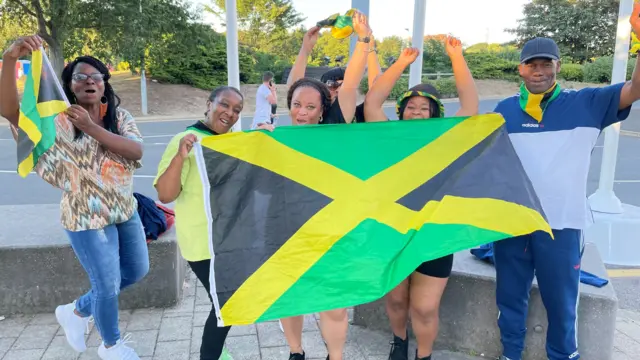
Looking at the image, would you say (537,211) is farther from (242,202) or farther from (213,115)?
(213,115)

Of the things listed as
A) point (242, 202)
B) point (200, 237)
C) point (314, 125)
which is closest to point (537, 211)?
point (314, 125)

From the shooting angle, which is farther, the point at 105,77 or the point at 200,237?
the point at 105,77

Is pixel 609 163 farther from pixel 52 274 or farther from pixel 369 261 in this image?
pixel 52 274

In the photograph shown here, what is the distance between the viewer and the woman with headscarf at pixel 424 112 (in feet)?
9.02

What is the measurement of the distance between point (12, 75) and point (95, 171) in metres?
0.64

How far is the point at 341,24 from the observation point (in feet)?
10.3

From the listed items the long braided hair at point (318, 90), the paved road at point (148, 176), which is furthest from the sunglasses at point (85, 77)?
the paved road at point (148, 176)

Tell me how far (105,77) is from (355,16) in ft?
5.08

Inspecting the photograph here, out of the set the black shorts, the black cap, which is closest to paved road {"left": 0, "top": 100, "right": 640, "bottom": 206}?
the black shorts

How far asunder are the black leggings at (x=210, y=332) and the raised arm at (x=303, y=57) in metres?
1.33

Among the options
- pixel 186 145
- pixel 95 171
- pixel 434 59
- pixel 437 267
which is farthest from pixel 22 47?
pixel 434 59

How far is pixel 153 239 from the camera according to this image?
12.4 ft

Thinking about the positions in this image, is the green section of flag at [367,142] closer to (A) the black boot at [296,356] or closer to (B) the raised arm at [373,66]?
(B) the raised arm at [373,66]

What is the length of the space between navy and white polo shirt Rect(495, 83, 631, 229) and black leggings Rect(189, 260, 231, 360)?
1870 mm
